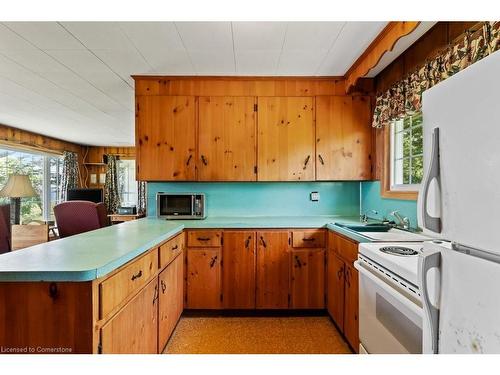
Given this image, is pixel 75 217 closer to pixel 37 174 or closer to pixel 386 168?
pixel 37 174

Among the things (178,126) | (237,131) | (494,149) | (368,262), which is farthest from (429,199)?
(178,126)

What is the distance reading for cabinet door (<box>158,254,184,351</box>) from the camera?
176cm

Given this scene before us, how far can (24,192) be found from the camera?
3844 mm

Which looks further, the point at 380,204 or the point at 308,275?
the point at 380,204

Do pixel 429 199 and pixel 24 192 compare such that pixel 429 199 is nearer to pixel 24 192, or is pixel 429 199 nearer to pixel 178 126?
pixel 178 126

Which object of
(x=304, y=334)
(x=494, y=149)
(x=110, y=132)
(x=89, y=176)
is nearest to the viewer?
(x=494, y=149)

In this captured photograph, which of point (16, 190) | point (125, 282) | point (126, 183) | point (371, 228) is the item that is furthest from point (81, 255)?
point (126, 183)

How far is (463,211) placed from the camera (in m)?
0.68

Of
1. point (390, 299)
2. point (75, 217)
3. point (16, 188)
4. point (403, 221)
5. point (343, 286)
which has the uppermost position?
point (16, 188)

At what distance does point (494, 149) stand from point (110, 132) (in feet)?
18.5

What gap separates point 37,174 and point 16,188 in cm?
199

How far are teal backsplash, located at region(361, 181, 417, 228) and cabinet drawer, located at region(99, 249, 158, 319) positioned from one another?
6.27ft

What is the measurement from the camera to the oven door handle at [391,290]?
3.19 ft

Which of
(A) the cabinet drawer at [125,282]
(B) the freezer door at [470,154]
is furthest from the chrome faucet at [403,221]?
(A) the cabinet drawer at [125,282]
